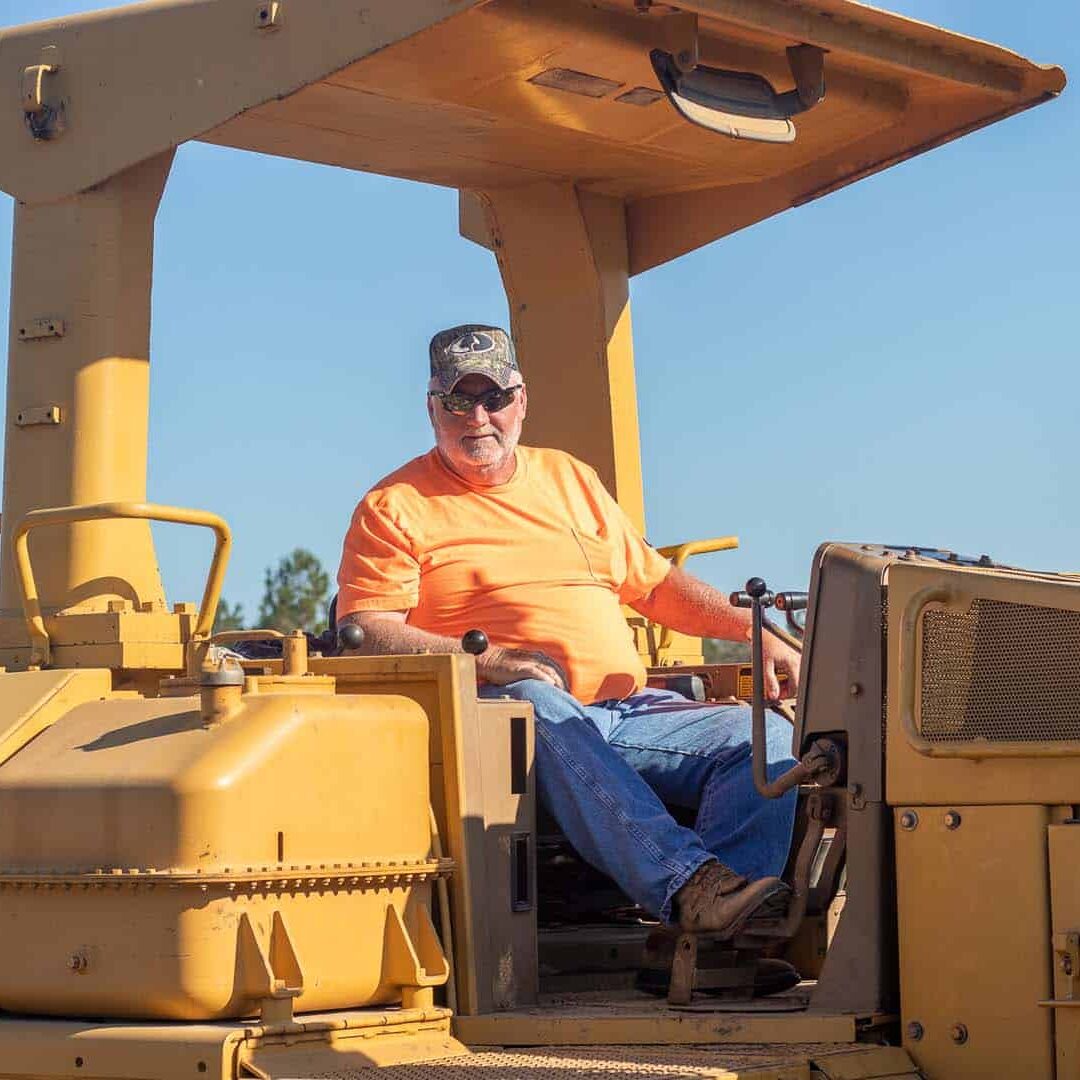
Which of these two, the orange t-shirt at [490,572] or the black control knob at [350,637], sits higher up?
the orange t-shirt at [490,572]

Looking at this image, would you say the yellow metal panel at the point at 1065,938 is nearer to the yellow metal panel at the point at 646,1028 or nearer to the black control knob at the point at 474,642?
the yellow metal panel at the point at 646,1028

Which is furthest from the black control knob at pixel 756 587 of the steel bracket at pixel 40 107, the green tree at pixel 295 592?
the green tree at pixel 295 592

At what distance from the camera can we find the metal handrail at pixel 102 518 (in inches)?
240

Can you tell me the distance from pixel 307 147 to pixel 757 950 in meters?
3.06

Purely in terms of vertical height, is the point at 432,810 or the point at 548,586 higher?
the point at 548,586

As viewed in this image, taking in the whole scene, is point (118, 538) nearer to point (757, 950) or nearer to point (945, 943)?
point (757, 950)

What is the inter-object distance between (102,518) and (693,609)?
71.3 inches

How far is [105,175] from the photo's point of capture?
6750mm

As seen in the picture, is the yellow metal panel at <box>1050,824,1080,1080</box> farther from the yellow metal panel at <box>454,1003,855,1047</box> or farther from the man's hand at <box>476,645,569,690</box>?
the man's hand at <box>476,645,569,690</box>

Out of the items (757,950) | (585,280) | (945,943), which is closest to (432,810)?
(757,950)

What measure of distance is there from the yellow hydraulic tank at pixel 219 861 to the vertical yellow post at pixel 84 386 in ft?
4.58

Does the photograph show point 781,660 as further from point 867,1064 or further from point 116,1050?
point 116,1050

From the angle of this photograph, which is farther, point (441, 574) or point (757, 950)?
point (441, 574)

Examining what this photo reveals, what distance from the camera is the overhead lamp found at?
6.73 meters
